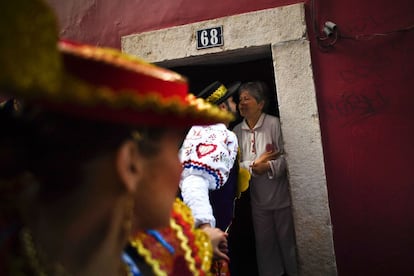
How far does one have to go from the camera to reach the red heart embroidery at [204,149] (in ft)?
5.86

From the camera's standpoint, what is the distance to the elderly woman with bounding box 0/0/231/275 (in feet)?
2.05

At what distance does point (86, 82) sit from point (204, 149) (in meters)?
1.19

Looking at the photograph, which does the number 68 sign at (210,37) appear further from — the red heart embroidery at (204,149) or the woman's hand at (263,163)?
the red heart embroidery at (204,149)

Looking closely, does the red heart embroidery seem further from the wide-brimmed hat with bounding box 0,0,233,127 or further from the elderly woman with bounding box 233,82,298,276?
the elderly woman with bounding box 233,82,298,276

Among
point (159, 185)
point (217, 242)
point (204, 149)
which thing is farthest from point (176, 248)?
point (204, 149)

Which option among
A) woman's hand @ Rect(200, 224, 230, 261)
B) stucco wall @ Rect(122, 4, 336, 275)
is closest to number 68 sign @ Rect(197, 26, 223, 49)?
stucco wall @ Rect(122, 4, 336, 275)

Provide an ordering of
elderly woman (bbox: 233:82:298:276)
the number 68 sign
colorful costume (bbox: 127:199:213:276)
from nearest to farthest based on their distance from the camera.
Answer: colorful costume (bbox: 127:199:213:276) < the number 68 sign < elderly woman (bbox: 233:82:298:276)

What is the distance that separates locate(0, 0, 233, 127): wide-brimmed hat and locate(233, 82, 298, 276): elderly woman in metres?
2.93

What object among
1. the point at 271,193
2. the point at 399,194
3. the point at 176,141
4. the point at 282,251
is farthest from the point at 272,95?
the point at 176,141

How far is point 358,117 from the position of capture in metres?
3.01

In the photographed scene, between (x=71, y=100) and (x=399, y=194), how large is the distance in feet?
9.55

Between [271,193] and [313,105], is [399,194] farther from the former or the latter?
[271,193]

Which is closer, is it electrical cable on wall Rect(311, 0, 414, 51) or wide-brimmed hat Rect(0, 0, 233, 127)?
wide-brimmed hat Rect(0, 0, 233, 127)

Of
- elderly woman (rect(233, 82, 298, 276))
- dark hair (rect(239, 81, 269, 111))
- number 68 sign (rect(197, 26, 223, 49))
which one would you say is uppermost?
number 68 sign (rect(197, 26, 223, 49))
